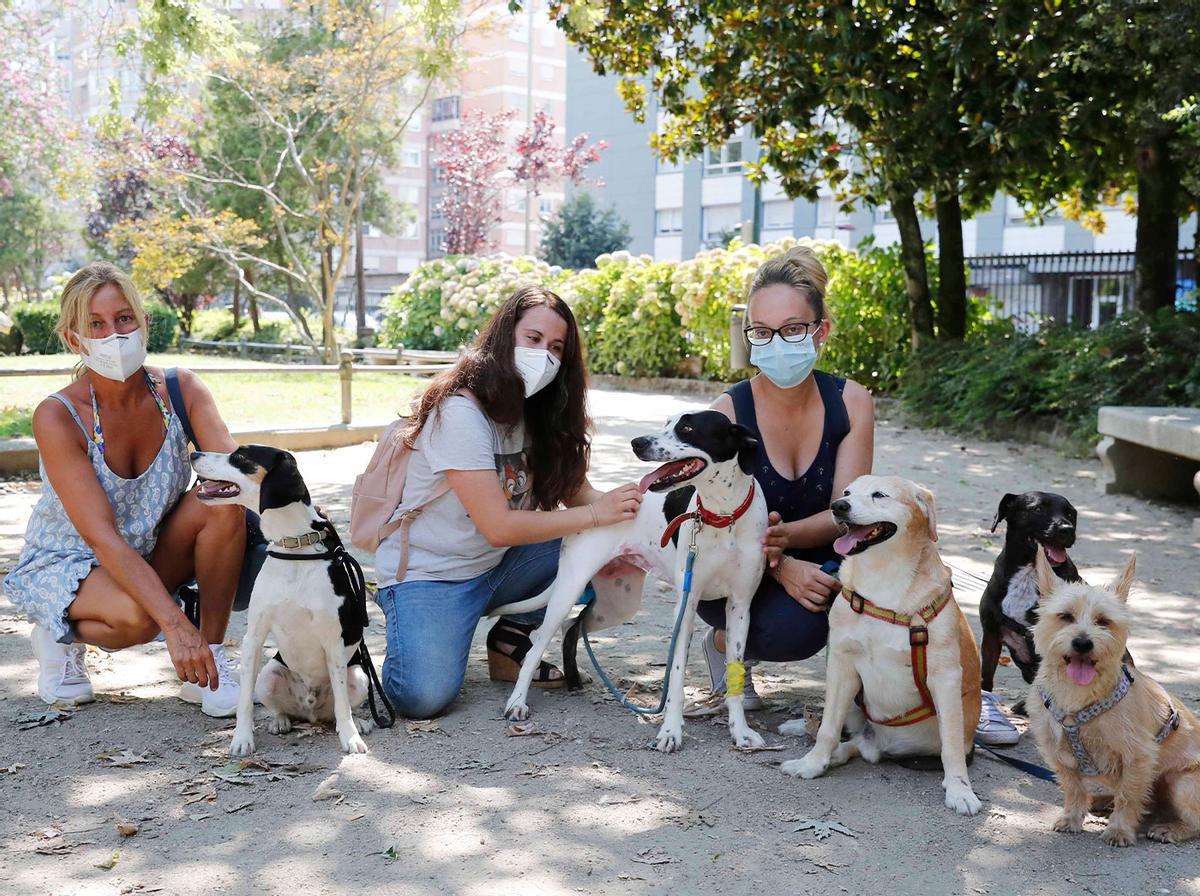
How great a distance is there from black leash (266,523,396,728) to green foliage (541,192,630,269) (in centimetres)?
3691

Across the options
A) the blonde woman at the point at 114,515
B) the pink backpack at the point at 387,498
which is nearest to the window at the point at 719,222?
the pink backpack at the point at 387,498

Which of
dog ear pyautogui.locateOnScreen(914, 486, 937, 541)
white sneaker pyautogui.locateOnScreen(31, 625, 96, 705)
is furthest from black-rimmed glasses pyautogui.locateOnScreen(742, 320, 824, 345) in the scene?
white sneaker pyautogui.locateOnScreen(31, 625, 96, 705)

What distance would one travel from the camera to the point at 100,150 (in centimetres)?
2461

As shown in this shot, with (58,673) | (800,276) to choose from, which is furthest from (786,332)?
(58,673)

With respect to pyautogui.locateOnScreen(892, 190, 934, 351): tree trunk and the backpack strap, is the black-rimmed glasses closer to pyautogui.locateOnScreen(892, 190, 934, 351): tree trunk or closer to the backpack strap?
the backpack strap

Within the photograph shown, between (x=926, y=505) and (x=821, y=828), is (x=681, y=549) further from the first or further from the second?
(x=821, y=828)

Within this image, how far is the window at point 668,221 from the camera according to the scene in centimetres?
4393

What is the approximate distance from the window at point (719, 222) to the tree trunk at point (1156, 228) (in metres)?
27.5

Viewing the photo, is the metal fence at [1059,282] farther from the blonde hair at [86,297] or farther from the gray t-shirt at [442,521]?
the blonde hair at [86,297]

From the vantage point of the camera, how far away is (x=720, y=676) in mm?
4121

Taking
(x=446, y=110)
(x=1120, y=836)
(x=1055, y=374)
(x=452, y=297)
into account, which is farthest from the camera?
(x=446, y=110)

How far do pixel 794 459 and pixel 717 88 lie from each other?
9.57 meters

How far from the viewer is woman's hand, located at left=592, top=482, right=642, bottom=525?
12.1 feet

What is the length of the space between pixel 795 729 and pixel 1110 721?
1143 mm
